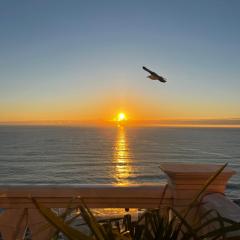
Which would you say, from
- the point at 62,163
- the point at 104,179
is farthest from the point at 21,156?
the point at 104,179

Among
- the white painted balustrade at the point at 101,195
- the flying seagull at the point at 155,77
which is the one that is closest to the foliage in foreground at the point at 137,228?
the flying seagull at the point at 155,77

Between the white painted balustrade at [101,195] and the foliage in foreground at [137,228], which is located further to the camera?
the white painted balustrade at [101,195]

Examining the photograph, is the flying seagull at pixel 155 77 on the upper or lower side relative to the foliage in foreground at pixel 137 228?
upper

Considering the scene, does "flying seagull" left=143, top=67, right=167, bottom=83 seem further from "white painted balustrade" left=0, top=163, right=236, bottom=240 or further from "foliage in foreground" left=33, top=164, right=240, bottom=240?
"white painted balustrade" left=0, top=163, right=236, bottom=240

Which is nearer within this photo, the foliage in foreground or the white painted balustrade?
the foliage in foreground

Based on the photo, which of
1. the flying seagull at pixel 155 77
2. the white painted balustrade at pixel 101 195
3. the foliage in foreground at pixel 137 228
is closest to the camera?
the foliage in foreground at pixel 137 228

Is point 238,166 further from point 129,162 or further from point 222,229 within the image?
point 222,229

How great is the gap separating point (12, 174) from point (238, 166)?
105ft

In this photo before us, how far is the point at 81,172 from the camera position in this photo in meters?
50.9

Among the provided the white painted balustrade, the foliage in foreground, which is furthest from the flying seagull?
the white painted balustrade

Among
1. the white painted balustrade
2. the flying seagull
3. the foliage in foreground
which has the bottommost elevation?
the white painted balustrade

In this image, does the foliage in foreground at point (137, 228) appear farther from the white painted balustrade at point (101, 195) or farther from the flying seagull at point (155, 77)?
the white painted balustrade at point (101, 195)

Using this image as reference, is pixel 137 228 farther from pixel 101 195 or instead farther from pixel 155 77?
pixel 101 195

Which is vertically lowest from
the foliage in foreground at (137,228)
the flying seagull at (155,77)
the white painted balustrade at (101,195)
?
the white painted balustrade at (101,195)
